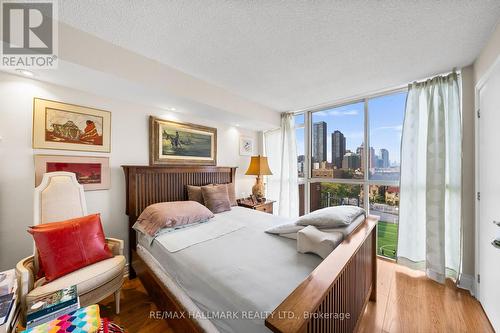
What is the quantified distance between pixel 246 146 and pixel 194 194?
1604 millimetres

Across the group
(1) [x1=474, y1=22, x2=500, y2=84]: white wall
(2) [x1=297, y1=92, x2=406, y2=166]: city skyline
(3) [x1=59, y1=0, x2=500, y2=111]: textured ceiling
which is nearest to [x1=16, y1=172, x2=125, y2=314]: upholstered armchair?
(3) [x1=59, y1=0, x2=500, y2=111]: textured ceiling

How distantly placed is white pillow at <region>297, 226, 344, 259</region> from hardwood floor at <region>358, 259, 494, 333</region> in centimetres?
86

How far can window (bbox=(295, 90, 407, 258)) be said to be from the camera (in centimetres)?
272

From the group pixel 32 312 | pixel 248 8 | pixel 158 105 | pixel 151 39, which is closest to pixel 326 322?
pixel 32 312

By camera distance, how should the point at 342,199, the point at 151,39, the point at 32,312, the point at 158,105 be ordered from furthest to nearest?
the point at 342,199 < the point at 158,105 < the point at 151,39 < the point at 32,312

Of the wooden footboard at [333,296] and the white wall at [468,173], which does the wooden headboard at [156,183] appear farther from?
the white wall at [468,173]

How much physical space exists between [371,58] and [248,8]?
1.36m

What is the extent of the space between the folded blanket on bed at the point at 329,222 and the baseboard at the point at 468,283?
1.44 m

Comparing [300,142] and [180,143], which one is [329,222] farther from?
[300,142]

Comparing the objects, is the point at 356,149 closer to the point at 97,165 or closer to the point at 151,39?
the point at 151,39

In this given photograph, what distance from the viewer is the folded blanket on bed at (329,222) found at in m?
1.51

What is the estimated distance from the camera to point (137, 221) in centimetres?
213

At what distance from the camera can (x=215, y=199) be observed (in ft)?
8.77

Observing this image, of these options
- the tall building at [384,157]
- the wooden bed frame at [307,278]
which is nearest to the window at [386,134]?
the tall building at [384,157]
